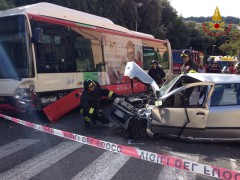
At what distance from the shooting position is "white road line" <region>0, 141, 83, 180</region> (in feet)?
15.5

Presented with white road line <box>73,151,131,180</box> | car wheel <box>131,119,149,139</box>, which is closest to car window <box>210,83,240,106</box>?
car wheel <box>131,119,149,139</box>

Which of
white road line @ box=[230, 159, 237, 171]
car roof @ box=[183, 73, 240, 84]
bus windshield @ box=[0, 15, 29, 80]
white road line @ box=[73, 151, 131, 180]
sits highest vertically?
bus windshield @ box=[0, 15, 29, 80]

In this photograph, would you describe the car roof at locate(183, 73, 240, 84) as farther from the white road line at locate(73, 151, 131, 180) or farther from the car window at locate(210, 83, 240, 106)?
the white road line at locate(73, 151, 131, 180)

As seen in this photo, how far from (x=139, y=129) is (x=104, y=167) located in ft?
5.75

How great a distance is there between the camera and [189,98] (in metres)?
6.38

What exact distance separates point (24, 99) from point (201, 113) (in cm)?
441

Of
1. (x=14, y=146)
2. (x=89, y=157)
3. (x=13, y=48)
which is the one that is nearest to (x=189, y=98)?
(x=89, y=157)

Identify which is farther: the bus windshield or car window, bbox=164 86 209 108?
the bus windshield

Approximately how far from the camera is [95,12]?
2634 centimetres

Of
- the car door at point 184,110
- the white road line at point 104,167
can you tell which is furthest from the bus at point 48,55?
the car door at point 184,110

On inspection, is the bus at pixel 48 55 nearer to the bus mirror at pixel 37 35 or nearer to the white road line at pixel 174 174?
the bus mirror at pixel 37 35

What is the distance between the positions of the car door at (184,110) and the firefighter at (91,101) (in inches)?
76.0

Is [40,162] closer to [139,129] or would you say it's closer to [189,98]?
[139,129]

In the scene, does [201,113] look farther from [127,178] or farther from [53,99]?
[53,99]
